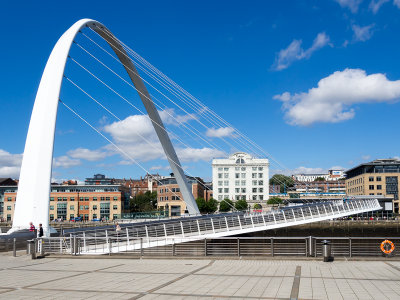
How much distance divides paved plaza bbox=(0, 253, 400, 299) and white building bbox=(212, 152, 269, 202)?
9308 centimetres

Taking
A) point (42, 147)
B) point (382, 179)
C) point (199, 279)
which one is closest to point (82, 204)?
point (382, 179)

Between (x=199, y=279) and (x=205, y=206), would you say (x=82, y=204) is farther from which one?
(x=199, y=279)

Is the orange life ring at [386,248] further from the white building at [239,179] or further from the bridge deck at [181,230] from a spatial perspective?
the white building at [239,179]

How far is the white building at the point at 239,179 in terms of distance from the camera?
109 meters

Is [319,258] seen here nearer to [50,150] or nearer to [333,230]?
[50,150]

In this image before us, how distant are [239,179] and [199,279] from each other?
323 feet

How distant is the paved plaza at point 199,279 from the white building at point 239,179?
93.1 metres

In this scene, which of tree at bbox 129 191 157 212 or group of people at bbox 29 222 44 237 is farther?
tree at bbox 129 191 157 212

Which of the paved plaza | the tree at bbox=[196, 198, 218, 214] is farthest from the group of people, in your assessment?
the tree at bbox=[196, 198, 218, 214]

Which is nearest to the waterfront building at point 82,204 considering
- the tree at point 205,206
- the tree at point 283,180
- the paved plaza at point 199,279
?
the tree at point 205,206

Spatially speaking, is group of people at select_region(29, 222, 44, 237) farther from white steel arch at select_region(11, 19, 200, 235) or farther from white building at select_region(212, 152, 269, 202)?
white building at select_region(212, 152, 269, 202)

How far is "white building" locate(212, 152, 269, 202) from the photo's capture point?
109m

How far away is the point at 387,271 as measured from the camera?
1310cm

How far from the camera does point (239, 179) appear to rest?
110 m
